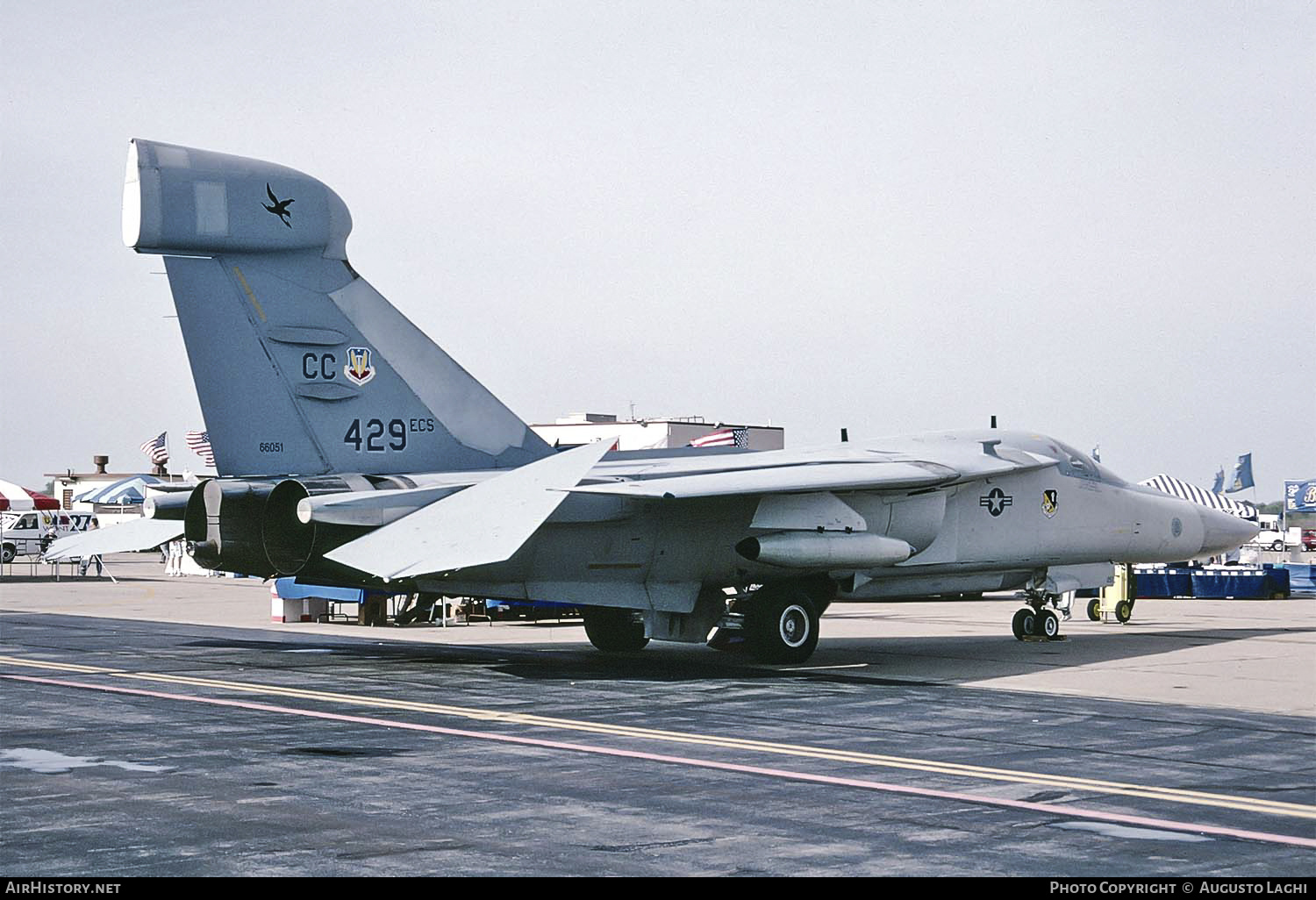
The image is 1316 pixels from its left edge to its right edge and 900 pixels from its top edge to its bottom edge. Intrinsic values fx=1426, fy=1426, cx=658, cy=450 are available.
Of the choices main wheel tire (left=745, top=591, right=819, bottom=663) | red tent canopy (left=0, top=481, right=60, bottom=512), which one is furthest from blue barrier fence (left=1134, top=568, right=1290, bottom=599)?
red tent canopy (left=0, top=481, right=60, bottom=512)

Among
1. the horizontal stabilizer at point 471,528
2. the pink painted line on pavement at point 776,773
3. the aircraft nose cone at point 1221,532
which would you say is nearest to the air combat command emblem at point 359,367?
the horizontal stabilizer at point 471,528

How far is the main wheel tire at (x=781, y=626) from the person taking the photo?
16.9 metres

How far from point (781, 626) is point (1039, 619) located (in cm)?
551

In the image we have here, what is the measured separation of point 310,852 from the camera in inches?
268

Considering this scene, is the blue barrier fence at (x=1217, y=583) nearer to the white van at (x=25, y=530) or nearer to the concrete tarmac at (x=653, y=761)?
the concrete tarmac at (x=653, y=761)

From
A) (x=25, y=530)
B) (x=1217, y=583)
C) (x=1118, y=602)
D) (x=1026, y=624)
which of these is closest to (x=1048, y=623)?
(x=1026, y=624)

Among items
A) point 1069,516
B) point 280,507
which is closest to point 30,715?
point 280,507

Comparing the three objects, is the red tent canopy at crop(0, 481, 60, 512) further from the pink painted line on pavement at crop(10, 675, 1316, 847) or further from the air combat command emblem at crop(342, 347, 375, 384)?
the pink painted line on pavement at crop(10, 675, 1316, 847)

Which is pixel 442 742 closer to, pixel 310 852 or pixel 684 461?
pixel 310 852

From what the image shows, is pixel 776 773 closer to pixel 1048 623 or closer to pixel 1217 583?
pixel 1048 623

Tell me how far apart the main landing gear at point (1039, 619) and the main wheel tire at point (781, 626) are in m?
4.80

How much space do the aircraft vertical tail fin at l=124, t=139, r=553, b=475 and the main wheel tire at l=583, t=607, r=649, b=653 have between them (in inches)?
112

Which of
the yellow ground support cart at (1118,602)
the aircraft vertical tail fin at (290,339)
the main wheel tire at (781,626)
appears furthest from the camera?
the yellow ground support cart at (1118,602)

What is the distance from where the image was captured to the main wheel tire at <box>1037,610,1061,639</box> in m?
20.6
